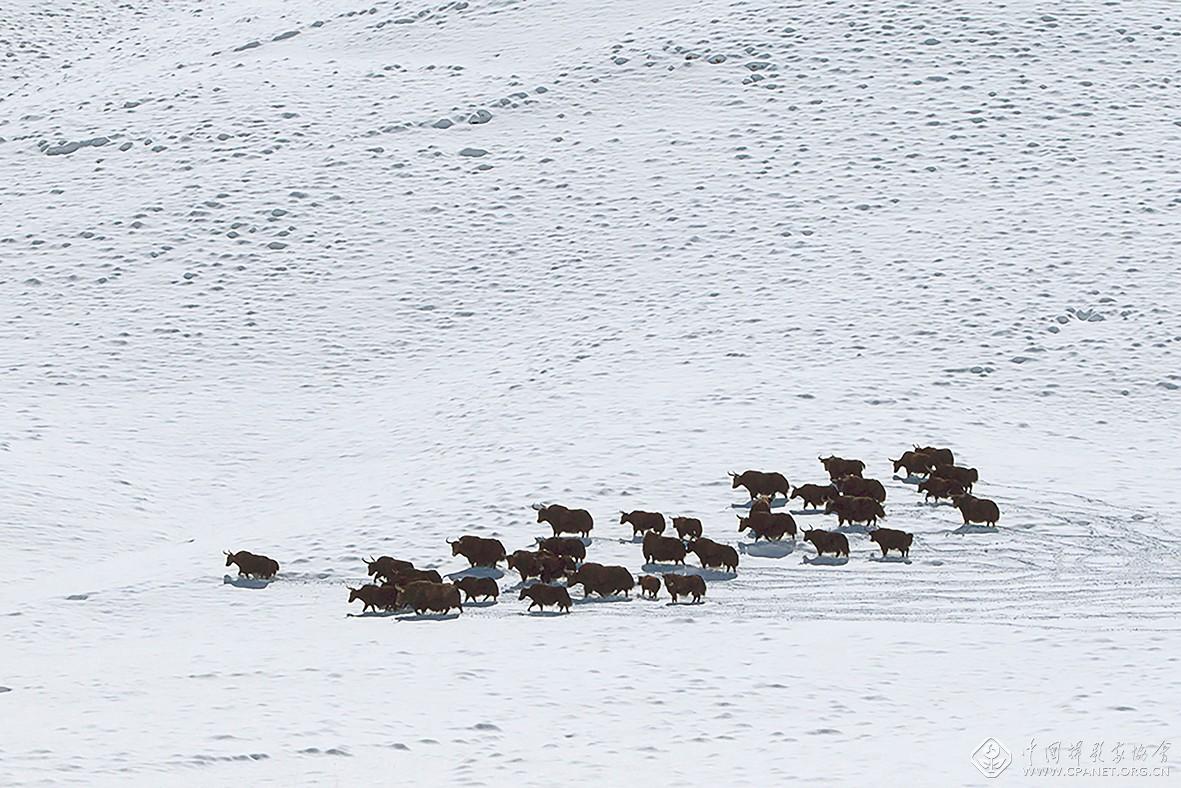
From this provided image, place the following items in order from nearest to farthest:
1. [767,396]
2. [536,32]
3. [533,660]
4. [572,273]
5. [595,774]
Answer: [595,774] < [533,660] < [767,396] < [572,273] < [536,32]

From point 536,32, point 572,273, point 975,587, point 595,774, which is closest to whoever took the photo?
point 595,774

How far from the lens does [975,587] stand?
1352cm

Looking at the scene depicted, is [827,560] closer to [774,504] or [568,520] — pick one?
[774,504]

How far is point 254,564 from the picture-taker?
14133mm

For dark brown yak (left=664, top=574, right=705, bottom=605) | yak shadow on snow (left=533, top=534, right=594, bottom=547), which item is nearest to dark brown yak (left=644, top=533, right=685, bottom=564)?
dark brown yak (left=664, top=574, right=705, bottom=605)

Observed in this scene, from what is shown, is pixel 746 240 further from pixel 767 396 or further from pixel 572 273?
pixel 767 396

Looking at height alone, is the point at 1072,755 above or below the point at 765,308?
below

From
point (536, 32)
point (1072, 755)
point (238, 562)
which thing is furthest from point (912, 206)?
point (1072, 755)

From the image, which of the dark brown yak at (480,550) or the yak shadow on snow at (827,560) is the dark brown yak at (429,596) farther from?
the yak shadow on snow at (827,560)

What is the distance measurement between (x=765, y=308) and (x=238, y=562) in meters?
11.0

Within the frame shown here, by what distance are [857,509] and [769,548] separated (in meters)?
1.02

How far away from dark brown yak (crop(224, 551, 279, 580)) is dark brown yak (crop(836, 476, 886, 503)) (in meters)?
5.59

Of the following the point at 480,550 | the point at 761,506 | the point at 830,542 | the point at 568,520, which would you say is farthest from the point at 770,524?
the point at 480,550

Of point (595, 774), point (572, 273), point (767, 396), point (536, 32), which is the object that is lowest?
point (595, 774)
